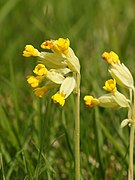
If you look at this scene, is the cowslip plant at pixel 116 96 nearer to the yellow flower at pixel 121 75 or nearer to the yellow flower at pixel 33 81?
the yellow flower at pixel 121 75

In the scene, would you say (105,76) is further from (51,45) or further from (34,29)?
(51,45)

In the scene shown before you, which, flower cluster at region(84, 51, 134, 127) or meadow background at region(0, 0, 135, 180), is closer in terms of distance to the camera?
flower cluster at region(84, 51, 134, 127)

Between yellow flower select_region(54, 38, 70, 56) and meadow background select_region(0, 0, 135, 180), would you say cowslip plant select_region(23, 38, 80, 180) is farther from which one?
meadow background select_region(0, 0, 135, 180)

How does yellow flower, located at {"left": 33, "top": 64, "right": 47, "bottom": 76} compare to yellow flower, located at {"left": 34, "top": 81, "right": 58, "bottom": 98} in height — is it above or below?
above

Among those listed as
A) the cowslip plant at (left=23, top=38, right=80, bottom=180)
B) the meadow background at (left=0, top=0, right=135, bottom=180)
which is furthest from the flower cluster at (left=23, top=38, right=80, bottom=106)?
the meadow background at (left=0, top=0, right=135, bottom=180)

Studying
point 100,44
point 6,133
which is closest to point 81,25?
point 100,44

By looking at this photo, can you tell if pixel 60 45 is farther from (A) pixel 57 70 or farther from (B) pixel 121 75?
(B) pixel 121 75
